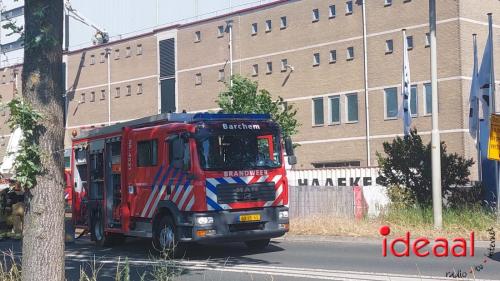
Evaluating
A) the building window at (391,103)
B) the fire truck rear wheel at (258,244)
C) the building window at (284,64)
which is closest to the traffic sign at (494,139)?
the fire truck rear wheel at (258,244)

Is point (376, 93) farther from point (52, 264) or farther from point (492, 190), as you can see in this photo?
point (52, 264)

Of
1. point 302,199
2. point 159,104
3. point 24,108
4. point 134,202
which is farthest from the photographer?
point 159,104

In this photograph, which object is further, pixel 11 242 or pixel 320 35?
pixel 320 35

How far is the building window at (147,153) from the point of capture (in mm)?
15188

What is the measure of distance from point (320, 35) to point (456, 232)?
3163 cm

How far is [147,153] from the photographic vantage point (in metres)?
15.5

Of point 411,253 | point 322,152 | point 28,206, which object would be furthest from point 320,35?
point 28,206

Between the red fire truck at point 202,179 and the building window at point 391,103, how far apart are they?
28.3 metres

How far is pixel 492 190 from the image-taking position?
63.6 ft

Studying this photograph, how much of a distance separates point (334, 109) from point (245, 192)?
32.4 metres

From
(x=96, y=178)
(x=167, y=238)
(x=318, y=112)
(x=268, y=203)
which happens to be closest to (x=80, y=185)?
(x=96, y=178)

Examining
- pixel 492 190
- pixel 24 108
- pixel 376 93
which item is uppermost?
pixel 376 93

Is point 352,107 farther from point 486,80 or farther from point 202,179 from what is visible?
point 202,179

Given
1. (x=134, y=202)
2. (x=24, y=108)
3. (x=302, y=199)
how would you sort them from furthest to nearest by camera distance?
(x=302, y=199), (x=134, y=202), (x=24, y=108)
